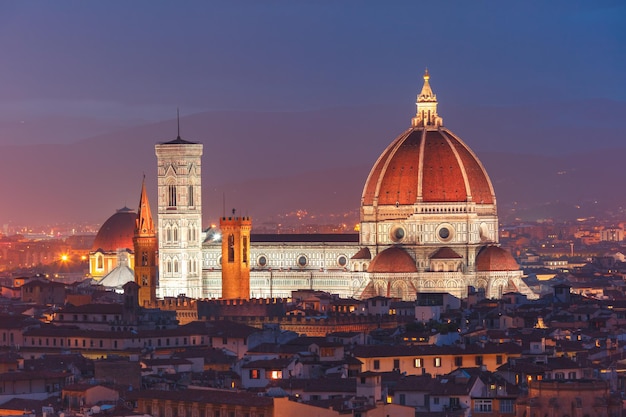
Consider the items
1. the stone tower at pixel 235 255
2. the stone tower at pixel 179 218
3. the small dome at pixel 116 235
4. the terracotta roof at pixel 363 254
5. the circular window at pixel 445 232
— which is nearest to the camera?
the stone tower at pixel 235 255

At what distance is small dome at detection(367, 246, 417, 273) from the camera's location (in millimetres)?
152375

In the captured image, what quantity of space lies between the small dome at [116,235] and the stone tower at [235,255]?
38859 mm

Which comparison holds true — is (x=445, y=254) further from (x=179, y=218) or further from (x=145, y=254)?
(x=145, y=254)

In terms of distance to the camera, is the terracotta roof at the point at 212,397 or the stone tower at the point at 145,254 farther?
the stone tower at the point at 145,254

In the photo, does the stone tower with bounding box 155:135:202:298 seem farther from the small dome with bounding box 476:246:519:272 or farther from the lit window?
the lit window

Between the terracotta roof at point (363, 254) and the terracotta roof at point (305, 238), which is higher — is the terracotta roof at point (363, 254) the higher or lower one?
the lower one

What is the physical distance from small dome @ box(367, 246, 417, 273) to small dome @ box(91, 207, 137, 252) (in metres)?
36.8

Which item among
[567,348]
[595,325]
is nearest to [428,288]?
[595,325]

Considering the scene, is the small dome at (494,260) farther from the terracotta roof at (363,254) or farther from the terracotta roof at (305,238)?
the terracotta roof at (305,238)

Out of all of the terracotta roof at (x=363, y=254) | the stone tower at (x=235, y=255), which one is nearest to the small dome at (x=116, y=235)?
the terracotta roof at (x=363, y=254)

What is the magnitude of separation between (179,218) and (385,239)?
453 inches

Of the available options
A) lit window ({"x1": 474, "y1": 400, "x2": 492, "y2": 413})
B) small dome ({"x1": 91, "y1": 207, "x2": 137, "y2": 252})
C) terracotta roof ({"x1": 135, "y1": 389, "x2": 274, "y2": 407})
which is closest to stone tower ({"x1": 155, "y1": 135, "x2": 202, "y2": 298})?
small dome ({"x1": 91, "y1": 207, "x2": 137, "y2": 252})

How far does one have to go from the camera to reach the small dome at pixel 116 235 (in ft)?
622

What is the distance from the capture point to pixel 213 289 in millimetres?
158250
